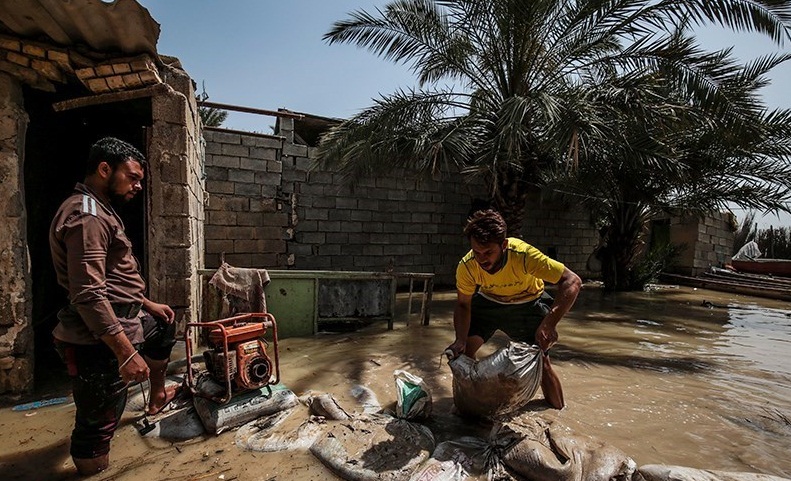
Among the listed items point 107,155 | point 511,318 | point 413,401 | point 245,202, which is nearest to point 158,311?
point 107,155

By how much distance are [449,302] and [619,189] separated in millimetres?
4691

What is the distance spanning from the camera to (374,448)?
2176 mm

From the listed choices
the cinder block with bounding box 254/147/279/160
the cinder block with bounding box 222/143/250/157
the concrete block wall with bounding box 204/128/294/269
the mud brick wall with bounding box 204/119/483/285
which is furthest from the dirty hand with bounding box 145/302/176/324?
the cinder block with bounding box 254/147/279/160

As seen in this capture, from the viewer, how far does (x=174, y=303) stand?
3492 millimetres

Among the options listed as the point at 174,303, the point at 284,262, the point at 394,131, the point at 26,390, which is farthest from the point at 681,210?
the point at 26,390

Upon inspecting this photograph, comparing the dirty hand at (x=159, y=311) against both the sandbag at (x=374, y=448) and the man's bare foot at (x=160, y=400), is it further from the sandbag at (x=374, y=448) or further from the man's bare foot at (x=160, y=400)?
the sandbag at (x=374, y=448)

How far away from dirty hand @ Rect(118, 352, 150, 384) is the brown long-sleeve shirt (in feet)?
0.50

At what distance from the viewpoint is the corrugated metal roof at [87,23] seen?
2531 mm

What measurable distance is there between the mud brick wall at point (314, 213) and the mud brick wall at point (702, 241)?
698 centimetres

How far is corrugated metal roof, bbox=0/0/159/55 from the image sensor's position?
2.53m

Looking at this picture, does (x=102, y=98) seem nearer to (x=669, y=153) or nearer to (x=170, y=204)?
(x=170, y=204)

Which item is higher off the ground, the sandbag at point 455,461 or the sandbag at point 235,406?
the sandbag at point 235,406

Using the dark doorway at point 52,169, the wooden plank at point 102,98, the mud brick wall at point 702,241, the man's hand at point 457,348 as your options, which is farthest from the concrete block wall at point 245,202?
the mud brick wall at point 702,241

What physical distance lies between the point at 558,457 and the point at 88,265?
2456 millimetres
